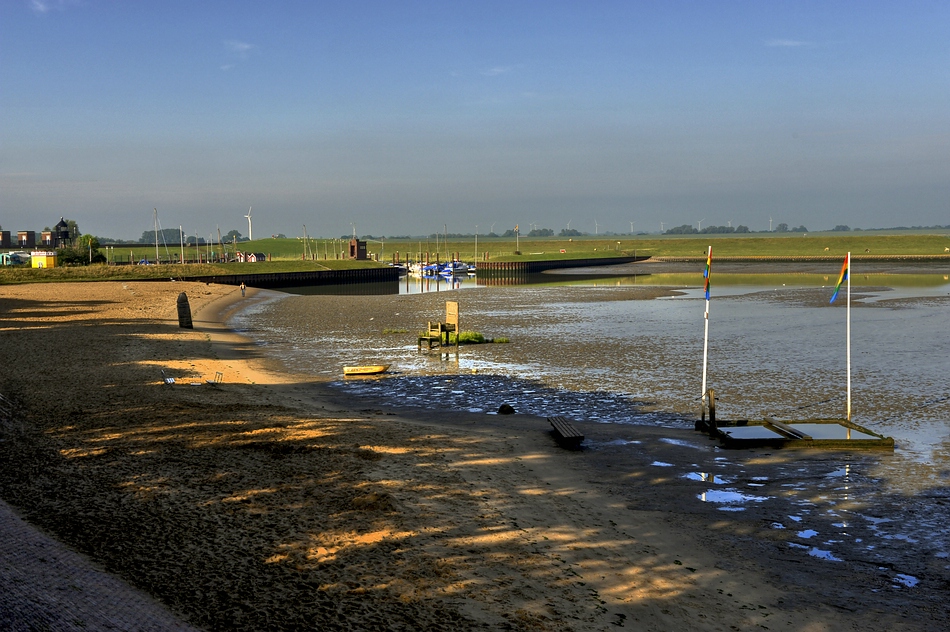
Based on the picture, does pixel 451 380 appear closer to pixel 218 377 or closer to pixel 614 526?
pixel 218 377

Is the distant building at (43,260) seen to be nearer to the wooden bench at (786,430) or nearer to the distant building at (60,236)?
the distant building at (60,236)

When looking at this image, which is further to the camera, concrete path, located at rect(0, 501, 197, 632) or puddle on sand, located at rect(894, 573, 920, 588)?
puddle on sand, located at rect(894, 573, 920, 588)

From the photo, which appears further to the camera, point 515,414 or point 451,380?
point 451,380

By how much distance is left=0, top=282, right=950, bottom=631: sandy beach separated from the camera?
8.20 metres

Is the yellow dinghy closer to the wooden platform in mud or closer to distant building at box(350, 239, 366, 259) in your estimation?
the wooden platform in mud

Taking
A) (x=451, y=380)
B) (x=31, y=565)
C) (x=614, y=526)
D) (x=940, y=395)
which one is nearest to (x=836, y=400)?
(x=940, y=395)

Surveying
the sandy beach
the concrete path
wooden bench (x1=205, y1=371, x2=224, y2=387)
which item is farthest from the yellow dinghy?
the concrete path

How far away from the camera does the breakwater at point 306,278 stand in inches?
3615

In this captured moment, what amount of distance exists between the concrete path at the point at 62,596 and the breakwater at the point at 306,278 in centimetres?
8410

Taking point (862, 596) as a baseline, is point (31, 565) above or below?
above

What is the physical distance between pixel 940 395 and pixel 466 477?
52.0 ft

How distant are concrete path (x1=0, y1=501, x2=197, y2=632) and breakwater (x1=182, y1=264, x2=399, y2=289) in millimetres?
84104

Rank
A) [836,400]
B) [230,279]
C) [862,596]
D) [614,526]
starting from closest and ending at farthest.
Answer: [862,596]
[614,526]
[836,400]
[230,279]

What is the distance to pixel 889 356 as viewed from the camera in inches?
1150
